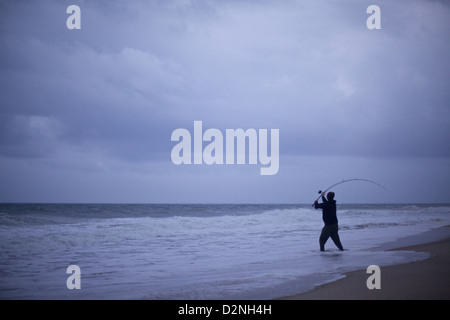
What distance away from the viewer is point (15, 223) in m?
21.1

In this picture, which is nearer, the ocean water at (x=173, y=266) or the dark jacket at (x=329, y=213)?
the ocean water at (x=173, y=266)

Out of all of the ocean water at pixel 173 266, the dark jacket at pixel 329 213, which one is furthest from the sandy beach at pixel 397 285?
the dark jacket at pixel 329 213

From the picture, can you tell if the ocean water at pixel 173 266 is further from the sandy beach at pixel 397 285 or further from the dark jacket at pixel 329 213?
the dark jacket at pixel 329 213

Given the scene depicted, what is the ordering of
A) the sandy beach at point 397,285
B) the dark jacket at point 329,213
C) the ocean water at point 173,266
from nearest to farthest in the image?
the sandy beach at point 397,285, the ocean water at point 173,266, the dark jacket at point 329,213

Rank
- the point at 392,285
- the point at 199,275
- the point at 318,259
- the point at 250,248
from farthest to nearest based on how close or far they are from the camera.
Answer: the point at 250,248 < the point at 318,259 < the point at 199,275 < the point at 392,285

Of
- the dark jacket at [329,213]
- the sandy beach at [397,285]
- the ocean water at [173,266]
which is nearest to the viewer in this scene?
the sandy beach at [397,285]

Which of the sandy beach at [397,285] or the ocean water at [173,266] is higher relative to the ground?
the sandy beach at [397,285]

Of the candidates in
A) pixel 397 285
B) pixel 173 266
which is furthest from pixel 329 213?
pixel 397 285

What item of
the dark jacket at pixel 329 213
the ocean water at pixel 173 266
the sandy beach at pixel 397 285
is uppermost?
the dark jacket at pixel 329 213

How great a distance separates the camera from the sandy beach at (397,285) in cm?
561

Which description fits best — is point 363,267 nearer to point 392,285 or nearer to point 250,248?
point 392,285

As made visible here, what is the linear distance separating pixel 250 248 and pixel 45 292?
23.2 feet

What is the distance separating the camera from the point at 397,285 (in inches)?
246
